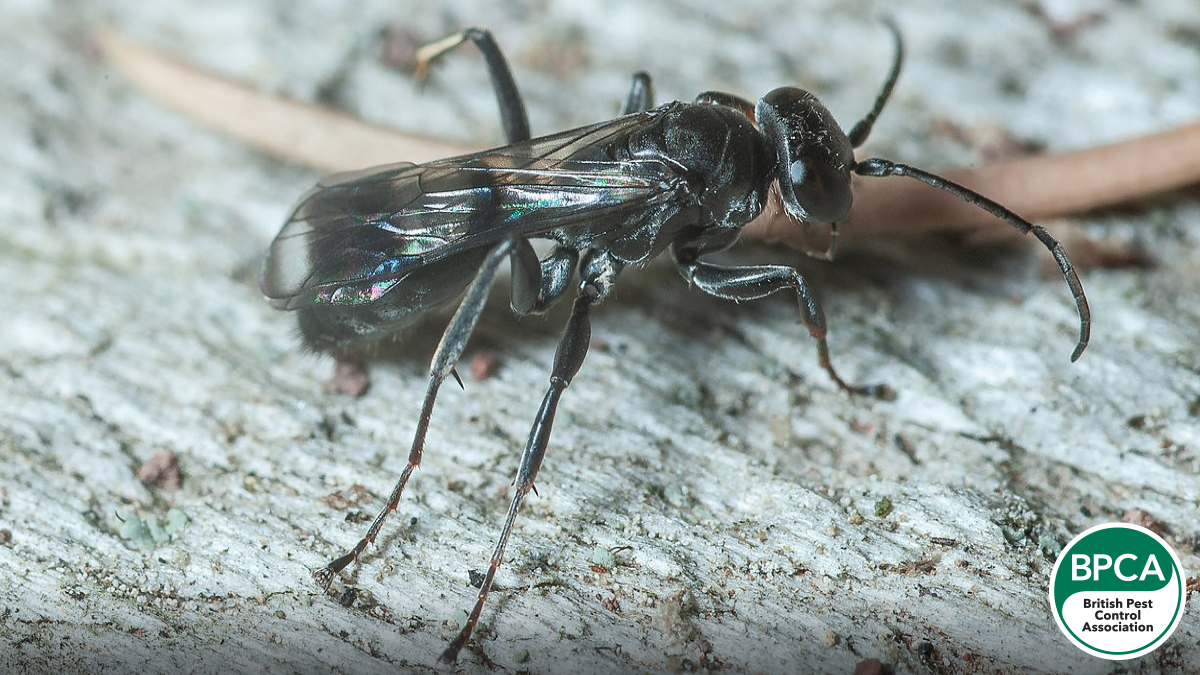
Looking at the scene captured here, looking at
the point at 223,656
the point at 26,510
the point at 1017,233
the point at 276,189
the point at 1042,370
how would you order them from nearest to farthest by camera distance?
the point at 223,656
the point at 26,510
the point at 1042,370
the point at 1017,233
the point at 276,189

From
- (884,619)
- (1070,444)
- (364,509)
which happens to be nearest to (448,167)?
(364,509)

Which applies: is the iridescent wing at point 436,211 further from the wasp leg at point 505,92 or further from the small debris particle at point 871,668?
the small debris particle at point 871,668

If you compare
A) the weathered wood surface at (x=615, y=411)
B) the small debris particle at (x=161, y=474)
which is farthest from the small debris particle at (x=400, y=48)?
the small debris particle at (x=161, y=474)

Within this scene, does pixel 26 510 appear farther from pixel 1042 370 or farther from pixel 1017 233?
pixel 1017 233

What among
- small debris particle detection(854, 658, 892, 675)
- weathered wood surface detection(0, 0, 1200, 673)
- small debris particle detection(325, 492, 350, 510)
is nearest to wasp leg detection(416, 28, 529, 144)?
weathered wood surface detection(0, 0, 1200, 673)

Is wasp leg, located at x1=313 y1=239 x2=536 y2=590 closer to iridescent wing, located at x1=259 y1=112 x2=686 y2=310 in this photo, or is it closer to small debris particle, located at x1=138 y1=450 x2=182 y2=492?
iridescent wing, located at x1=259 y1=112 x2=686 y2=310

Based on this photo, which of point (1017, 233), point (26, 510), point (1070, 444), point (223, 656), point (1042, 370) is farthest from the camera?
point (1017, 233)

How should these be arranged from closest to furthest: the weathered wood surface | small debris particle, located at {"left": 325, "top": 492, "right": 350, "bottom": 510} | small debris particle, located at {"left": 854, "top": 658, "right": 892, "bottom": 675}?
1. small debris particle, located at {"left": 854, "top": 658, "right": 892, "bottom": 675}
2. the weathered wood surface
3. small debris particle, located at {"left": 325, "top": 492, "right": 350, "bottom": 510}

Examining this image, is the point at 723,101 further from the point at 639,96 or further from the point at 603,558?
the point at 603,558
